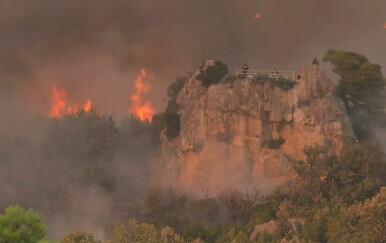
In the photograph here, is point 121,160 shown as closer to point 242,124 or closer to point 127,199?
point 127,199

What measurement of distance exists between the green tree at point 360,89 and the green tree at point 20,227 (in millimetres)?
56933

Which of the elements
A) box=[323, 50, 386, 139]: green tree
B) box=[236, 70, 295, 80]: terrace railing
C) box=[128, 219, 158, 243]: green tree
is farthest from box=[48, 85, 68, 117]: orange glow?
box=[128, 219, 158, 243]: green tree

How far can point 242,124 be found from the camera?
222 ft

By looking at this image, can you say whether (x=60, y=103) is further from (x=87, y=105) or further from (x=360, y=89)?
(x=360, y=89)

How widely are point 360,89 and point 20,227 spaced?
58.2m

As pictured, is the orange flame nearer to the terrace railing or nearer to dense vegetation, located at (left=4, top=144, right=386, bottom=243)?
the terrace railing

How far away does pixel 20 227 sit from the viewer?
1513 cm

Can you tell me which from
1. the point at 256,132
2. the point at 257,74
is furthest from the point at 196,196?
the point at 257,74

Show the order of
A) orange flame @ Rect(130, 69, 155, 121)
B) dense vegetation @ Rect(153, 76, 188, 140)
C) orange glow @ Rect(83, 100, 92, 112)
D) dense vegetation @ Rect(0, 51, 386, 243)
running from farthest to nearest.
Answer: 1. orange flame @ Rect(130, 69, 155, 121)
2. orange glow @ Rect(83, 100, 92, 112)
3. dense vegetation @ Rect(153, 76, 188, 140)
4. dense vegetation @ Rect(0, 51, 386, 243)

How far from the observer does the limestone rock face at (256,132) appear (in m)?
65.5

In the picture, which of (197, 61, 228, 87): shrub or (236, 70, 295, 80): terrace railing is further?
(197, 61, 228, 87): shrub

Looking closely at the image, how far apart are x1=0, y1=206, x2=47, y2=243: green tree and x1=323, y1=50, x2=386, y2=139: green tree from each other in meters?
56.9

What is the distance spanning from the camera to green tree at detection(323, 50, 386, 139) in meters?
69.1

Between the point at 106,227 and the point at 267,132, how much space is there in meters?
16.0
